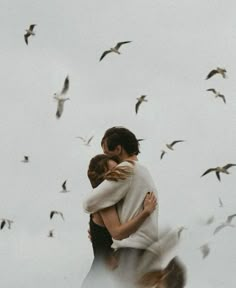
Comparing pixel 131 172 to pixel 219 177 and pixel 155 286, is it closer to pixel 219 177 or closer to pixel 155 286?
pixel 155 286

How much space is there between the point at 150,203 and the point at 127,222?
0.45 meters

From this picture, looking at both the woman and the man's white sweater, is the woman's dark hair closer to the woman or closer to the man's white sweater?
the woman

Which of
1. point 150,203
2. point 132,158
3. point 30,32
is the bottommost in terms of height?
point 150,203

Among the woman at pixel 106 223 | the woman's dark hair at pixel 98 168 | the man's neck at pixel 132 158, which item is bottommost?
the woman at pixel 106 223

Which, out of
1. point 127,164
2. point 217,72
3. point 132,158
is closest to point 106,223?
point 127,164

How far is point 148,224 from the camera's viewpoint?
40.8ft

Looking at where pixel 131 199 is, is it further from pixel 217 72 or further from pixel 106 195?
pixel 217 72

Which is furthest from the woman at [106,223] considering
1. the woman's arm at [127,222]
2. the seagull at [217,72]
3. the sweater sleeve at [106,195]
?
the seagull at [217,72]

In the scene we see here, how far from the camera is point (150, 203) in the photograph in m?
12.4

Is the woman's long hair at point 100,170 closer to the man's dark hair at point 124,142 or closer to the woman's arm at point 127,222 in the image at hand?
the man's dark hair at point 124,142

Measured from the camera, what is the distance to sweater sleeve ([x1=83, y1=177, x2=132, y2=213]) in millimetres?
12453

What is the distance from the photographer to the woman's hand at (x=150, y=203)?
12.4 metres

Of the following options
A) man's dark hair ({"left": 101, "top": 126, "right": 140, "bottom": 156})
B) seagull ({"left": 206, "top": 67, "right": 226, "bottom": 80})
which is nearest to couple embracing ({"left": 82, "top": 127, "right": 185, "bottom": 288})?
man's dark hair ({"left": 101, "top": 126, "right": 140, "bottom": 156})

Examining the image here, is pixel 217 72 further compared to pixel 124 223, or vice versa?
pixel 217 72
